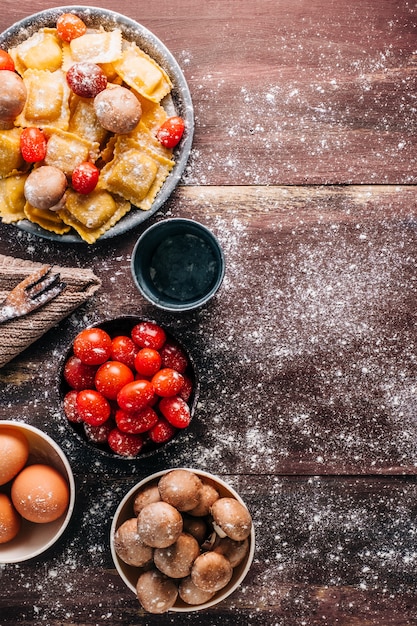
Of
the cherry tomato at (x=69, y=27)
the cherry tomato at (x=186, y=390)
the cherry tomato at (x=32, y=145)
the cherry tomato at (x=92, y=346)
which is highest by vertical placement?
the cherry tomato at (x=69, y=27)

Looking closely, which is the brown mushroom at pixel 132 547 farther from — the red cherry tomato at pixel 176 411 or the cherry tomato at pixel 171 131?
the cherry tomato at pixel 171 131

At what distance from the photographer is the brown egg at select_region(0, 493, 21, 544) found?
4.33 ft

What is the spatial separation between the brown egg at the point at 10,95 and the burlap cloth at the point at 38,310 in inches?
12.3

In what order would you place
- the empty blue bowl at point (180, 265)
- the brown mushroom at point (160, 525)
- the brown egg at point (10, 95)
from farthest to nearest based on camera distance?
the empty blue bowl at point (180, 265), the brown egg at point (10, 95), the brown mushroom at point (160, 525)

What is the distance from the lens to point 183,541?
48.9 inches

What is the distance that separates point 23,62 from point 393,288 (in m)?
0.96

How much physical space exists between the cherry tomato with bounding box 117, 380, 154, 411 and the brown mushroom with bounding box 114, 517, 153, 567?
0.75 feet

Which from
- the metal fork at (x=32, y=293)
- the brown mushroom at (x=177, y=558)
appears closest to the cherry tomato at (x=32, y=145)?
the metal fork at (x=32, y=293)

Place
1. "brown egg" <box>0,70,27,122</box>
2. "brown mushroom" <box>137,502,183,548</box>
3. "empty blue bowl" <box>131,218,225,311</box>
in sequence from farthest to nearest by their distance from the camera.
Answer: "empty blue bowl" <box>131,218,225,311</box> → "brown egg" <box>0,70,27,122</box> → "brown mushroom" <box>137,502,183,548</box>

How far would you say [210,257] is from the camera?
4.65 ft

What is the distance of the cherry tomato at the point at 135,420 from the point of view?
1.32 metres

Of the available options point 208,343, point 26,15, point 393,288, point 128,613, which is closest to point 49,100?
point 26,15

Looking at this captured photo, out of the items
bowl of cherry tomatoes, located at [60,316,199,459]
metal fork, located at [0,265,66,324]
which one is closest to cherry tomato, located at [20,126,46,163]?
metal fork, located at [0,265,66,324]

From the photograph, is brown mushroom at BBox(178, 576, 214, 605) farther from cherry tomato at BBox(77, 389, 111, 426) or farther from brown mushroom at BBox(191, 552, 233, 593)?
cherry tomato at BBox(77, 389, 111, 426)
